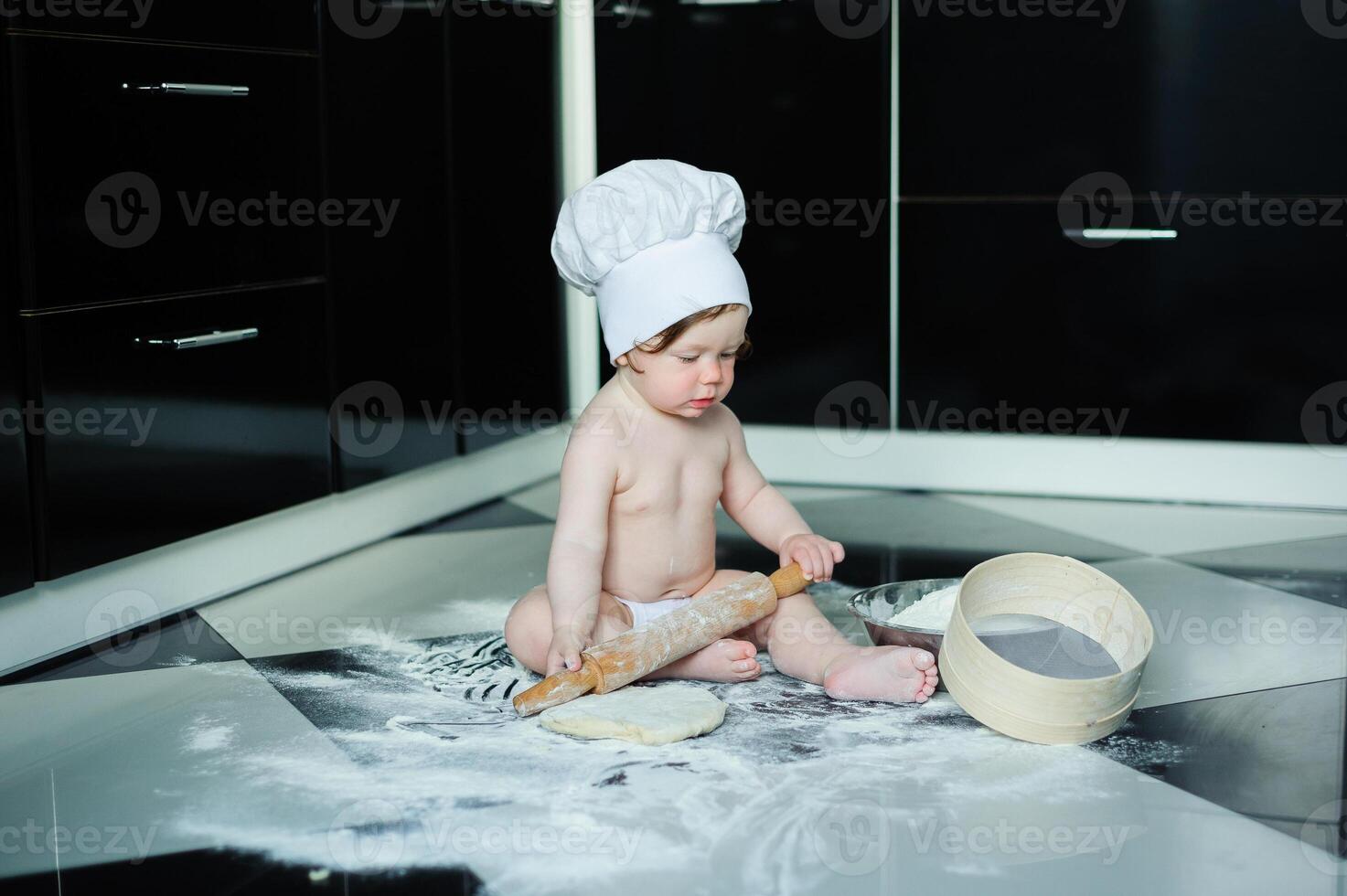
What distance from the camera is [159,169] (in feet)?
4.99

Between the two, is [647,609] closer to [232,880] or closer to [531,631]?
[531,631]

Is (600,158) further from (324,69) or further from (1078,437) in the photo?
(1078,437)

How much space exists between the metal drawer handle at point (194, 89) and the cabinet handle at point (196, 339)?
0.25m

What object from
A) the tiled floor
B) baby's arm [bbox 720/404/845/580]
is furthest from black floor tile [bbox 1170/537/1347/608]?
baby's arm [bbox 720/404/845/580]

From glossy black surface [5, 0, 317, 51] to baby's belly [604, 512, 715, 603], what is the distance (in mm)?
690

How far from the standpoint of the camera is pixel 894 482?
7.43ft

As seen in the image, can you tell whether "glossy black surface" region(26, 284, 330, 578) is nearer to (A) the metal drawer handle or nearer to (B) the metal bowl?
(A) the metal drawer handle

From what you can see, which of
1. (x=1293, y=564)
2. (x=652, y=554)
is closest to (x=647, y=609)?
(x=652, y=554)

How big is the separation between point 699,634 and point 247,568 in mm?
644

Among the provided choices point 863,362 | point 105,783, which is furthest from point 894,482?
point 105,783

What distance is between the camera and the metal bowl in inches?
54.6

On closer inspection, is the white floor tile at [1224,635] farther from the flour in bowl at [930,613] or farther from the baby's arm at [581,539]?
the baby's arm at [581,539]

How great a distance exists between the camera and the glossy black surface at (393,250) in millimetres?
1822

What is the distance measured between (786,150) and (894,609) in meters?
0.94
